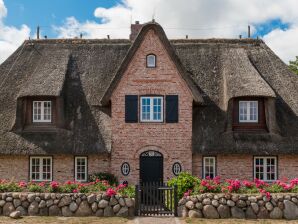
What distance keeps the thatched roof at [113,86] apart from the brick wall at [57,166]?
2.92ft

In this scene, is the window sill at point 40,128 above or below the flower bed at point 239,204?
above

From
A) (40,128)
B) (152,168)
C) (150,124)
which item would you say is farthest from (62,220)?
(40,128)

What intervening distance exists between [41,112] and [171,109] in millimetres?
7302

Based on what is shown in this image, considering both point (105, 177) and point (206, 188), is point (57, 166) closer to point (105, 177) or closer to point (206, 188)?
point (105, 177)

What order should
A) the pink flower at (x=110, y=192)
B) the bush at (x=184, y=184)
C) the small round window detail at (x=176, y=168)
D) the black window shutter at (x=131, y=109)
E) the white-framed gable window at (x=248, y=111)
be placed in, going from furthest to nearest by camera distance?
1. the white-framed gable window at (x=248, y=111)
2. the black window shutter at (x=131, y=109)
3. the small round window detail at (x=176, y=168)
4. the bush at (x=184, y=184)
5. the pink flower at (x=110, y=192)

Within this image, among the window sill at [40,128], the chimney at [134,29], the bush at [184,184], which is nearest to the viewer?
the bush at [184,184]

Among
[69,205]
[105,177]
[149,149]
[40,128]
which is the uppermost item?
[40,128]

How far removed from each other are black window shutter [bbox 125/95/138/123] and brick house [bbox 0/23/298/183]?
2.1 inches

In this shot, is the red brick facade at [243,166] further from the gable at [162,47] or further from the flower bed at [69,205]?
the flower bed at [69,205]

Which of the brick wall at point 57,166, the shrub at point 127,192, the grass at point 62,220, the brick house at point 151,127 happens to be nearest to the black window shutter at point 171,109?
the brick house at point 151,127

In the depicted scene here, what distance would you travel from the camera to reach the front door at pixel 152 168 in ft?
77.3

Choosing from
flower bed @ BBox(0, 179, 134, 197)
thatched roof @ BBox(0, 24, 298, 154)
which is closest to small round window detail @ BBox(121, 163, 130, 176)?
thatched roof @ BBox(0, 24, 298, 154)

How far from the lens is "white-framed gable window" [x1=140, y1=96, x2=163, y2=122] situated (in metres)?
23.8

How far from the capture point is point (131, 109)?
77.9ft
